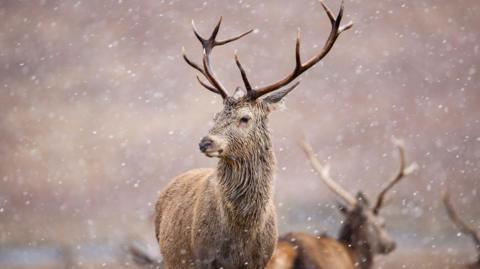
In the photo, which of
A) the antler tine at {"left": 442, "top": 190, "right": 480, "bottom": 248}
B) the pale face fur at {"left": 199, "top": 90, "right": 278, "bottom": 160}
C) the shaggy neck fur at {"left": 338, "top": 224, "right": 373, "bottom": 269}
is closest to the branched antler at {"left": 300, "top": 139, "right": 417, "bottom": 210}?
the shaggy neck fur at {"left": 338, "top": 224, "right": 373, "bottom": 269}

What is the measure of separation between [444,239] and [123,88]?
286 centimetres

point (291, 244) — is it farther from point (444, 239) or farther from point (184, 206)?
point (444, 239)

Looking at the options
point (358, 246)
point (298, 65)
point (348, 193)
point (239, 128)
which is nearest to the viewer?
point (239, 128)

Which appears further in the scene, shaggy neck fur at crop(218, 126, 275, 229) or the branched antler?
the branched antler

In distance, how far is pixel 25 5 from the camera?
545cm

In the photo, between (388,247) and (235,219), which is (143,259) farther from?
(235,219)

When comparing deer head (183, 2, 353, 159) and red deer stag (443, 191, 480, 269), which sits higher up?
deer head (183, 2, 353, 159)

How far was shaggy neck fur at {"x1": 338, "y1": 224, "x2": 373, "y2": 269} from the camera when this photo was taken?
3.64 metres

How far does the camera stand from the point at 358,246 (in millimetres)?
3656

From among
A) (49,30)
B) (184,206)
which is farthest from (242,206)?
(49,30)

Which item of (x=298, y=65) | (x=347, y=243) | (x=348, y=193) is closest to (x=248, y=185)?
(x=298, y=65)

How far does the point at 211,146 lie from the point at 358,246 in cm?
177

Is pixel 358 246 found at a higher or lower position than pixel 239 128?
lower

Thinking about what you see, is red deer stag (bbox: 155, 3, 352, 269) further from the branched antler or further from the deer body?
the branched antler
